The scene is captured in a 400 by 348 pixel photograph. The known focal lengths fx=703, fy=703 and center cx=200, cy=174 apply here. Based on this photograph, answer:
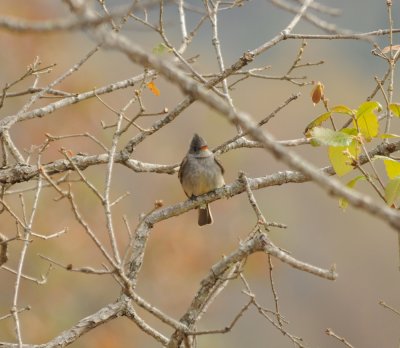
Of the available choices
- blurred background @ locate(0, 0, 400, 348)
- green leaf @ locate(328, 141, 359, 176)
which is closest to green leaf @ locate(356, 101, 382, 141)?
green leaf @ locate(328, 141, 359, 176)

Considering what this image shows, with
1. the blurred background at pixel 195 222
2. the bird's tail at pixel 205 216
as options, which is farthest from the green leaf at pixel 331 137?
the bird's tail at pixel 205 216

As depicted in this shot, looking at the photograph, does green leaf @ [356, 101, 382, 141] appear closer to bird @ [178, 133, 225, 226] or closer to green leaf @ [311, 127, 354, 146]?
green leaf @ [311, 127, 354, 146]

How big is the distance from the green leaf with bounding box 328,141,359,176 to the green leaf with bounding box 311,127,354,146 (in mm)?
171

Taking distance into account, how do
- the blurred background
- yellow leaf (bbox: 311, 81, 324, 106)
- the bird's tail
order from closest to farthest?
yellow leaf (bbox: 311, 81, 324, 106) → the bird's tail → the blurred background

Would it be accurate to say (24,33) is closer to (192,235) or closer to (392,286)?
(192,235)

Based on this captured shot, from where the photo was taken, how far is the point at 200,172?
605 cm

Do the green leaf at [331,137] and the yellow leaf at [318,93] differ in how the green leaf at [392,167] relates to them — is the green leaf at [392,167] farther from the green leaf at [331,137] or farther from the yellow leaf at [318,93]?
the yellow leaf at [318,93]

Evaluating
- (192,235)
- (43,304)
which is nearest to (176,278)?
(192,235)

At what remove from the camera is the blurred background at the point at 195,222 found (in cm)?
1409

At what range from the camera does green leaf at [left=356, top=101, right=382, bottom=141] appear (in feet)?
8.98

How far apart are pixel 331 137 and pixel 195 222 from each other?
559 inches

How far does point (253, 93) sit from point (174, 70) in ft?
90.0

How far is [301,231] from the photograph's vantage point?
1078 inches

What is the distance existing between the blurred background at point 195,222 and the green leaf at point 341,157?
7.59 feet
